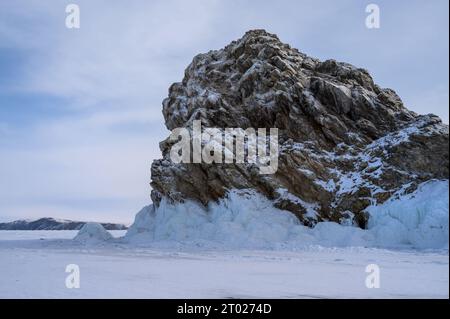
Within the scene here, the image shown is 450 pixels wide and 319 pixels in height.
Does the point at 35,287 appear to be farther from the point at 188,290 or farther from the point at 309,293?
the point at 309,293

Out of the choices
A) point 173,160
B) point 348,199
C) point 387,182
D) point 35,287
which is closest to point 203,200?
point 173,160

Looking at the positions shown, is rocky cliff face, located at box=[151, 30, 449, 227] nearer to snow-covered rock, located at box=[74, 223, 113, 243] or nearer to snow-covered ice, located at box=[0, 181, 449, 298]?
snow-covered ice, located at box=[0, 181, 449, 298]

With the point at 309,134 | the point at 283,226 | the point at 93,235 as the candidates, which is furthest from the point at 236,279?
the point at 93,235

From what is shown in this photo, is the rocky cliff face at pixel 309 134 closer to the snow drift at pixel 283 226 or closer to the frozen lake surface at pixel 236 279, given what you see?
the snow drift at pixel 283 226

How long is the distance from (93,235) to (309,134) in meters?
19.9

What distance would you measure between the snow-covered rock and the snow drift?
2223mm

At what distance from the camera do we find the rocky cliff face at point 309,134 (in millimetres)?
31438

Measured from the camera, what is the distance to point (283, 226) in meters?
31.3

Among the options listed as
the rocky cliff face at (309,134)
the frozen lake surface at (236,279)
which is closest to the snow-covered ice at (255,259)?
the frozen lake surface at (236,279)

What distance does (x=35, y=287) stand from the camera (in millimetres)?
11273

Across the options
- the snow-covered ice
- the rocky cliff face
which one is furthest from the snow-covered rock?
the rocky cliff face

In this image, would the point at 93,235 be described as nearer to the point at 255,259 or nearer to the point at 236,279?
the point at 255,259
